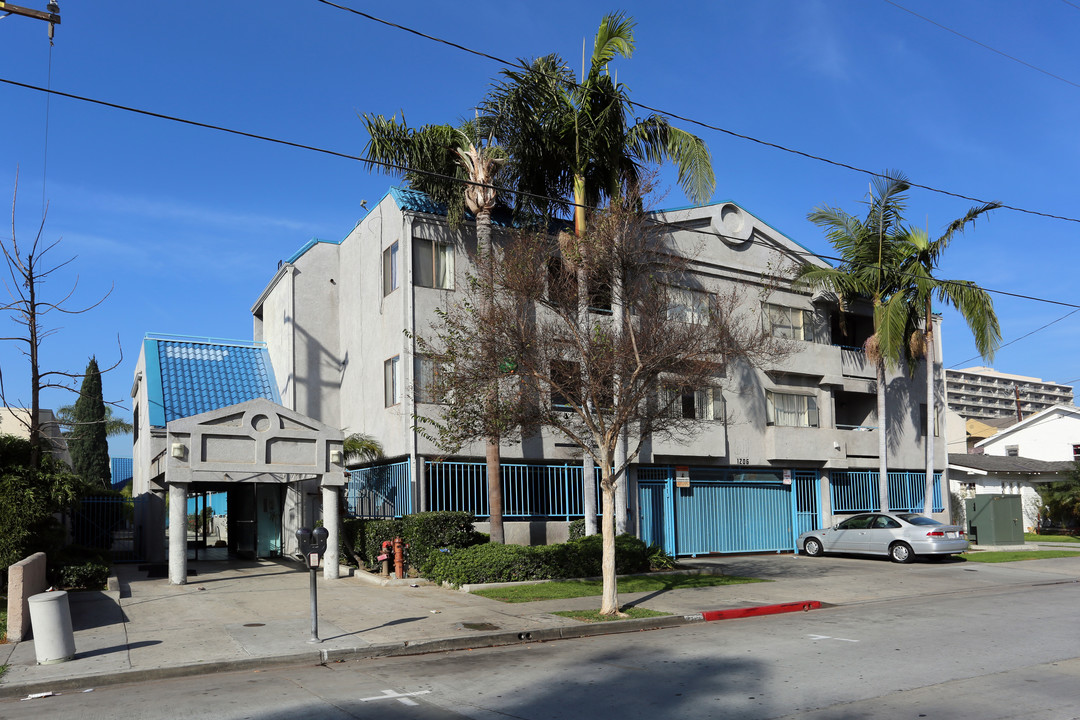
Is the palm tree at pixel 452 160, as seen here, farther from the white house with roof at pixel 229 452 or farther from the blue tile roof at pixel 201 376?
the blue tile roof at pixel 201 376

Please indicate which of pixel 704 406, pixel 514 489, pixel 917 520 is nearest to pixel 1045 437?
pixel 917 520

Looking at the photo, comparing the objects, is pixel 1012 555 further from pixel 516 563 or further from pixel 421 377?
pixel 421 377

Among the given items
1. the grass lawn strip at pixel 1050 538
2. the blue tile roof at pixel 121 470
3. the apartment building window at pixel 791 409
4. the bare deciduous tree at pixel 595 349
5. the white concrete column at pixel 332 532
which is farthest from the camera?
the blue tile roof at pixel 121 470

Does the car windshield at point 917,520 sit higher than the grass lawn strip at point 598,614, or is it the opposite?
the car windshield at point 917,520

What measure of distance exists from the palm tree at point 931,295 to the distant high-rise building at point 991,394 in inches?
5569

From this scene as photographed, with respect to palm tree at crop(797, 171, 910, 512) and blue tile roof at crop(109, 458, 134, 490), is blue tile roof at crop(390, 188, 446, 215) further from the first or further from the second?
blue tile roof at crop(109, 458, 134, 490)

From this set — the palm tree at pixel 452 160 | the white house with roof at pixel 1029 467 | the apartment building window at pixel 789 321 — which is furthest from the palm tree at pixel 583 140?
the white house with roof at pixel 1029 467

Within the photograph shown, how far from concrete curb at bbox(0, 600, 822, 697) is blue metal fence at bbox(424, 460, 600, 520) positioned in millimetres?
7180

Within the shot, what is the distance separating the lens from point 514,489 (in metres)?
20.8

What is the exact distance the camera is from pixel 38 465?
625 inches

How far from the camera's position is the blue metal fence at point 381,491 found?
20078 mm

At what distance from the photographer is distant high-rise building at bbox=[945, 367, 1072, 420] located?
162625 millimetres

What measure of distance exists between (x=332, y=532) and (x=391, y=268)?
6628 millimetres

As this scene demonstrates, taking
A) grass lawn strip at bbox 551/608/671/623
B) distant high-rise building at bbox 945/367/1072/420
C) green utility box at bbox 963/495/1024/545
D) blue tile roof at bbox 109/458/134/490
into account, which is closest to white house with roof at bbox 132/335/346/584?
grass lawn strip at bbox 551/608/671/623
